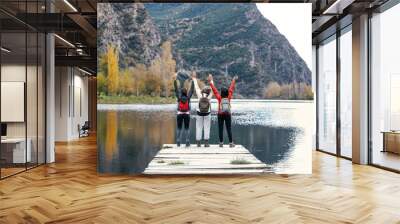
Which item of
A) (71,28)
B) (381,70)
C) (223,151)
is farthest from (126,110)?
(381,70)

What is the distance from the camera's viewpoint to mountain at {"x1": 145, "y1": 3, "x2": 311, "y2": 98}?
676 centimetres

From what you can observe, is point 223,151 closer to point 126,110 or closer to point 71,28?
point 126,110

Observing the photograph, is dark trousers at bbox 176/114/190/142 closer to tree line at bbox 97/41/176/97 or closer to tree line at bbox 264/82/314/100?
tree line at bbox 97/41/176/97

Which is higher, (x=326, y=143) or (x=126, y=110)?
(x=126, y=110)

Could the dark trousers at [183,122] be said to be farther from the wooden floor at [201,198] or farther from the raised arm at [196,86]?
the wooden floor at [201,198]

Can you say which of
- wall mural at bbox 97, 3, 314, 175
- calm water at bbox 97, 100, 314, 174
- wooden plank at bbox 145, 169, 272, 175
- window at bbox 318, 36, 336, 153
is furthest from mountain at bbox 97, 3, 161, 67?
window at bbox 318, 36, 336, 153

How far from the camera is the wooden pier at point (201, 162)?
6582 mm

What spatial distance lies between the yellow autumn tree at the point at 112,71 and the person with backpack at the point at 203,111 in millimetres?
1300

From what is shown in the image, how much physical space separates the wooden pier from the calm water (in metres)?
0.13

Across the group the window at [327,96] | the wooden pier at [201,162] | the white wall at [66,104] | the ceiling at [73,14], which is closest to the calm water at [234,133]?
the wooden pier at [201,162]

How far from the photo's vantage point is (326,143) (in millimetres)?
10719

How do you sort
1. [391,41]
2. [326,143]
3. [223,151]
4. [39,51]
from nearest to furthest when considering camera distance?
[223,151]
[391,41]
[39,51]
[326,143]


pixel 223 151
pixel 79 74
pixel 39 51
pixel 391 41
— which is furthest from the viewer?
pixel 79 74

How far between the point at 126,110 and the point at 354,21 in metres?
5.24
